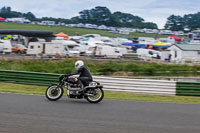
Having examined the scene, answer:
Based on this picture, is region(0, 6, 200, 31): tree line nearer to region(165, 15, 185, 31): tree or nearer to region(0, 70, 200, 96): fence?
region(165, 15, 185, 31): tree

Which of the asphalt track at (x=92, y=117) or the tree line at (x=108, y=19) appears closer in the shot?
the asphalt track at (x=92, y=117)

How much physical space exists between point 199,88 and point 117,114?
765 cm

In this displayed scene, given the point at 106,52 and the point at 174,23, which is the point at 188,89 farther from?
the point at 174,23

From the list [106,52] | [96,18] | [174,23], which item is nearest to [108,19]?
[96,18]

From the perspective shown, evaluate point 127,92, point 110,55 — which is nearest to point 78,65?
point 127,92

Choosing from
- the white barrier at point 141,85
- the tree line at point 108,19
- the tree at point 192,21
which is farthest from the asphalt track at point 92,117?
the tree at point 192,21

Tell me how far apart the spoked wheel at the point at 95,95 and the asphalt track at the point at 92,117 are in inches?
7.5

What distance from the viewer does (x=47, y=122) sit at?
812 cm

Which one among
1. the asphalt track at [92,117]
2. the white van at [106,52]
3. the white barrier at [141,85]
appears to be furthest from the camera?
the white van at [106,52]

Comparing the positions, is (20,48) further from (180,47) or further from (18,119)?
(18,119)

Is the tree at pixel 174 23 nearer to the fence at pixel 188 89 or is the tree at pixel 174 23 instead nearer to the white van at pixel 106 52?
the white van at pixel 106 52

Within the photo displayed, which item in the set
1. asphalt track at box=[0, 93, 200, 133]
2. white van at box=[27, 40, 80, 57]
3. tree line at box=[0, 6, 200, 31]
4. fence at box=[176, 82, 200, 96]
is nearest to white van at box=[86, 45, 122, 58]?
white van at box=[27, 40, 80, 57]

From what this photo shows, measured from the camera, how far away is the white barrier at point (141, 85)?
51.6ft

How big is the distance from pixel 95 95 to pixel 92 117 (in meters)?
2.61
